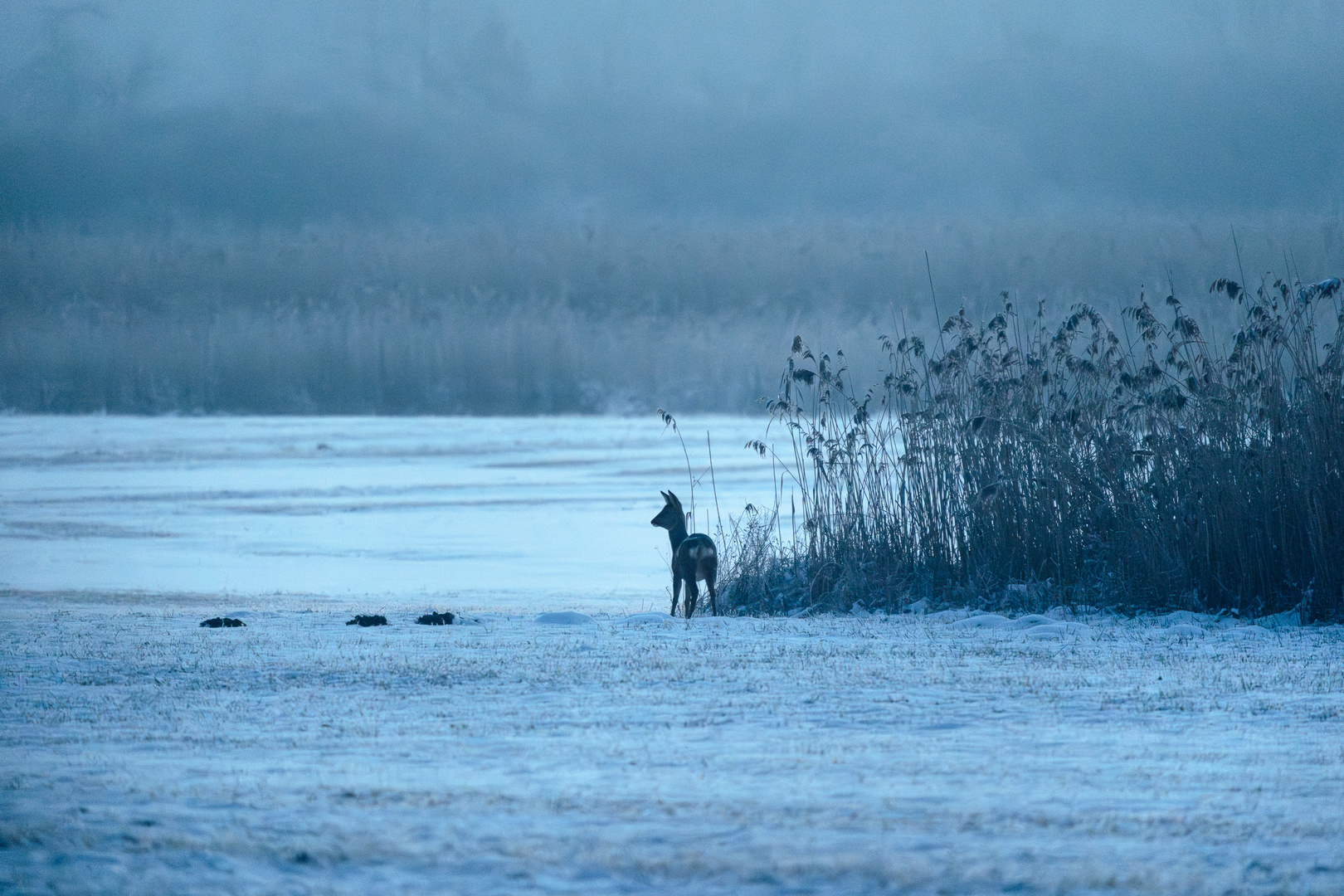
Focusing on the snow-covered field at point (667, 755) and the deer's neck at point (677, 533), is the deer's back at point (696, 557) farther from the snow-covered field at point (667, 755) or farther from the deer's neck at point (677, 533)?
the snow-covered field at point (667, 755)

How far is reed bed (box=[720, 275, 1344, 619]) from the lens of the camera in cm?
1020

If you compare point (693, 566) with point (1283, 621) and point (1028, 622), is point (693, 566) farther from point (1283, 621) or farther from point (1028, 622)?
point (1283, 621)

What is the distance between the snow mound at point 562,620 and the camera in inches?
388

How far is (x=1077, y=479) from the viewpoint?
36.4ft

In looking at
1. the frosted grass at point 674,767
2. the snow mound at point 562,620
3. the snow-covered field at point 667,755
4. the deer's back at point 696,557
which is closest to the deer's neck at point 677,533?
the deer's back at point 696,557

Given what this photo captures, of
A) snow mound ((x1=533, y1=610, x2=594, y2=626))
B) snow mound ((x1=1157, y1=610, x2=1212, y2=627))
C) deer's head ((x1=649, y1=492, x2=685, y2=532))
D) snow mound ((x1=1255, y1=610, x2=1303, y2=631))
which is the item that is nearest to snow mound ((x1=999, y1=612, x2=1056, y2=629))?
snow mound ((x1=1157, y1=610, x2=1212, y2=627))

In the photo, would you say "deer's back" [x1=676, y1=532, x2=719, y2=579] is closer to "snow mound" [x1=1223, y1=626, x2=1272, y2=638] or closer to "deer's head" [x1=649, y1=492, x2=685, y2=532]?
"deer's head" [x1=649, y1=492, x2=685, y2=532]

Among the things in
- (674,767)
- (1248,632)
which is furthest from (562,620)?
(674,767)

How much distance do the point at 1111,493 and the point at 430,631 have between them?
546 centimetres

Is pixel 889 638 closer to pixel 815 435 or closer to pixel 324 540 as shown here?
pixel 815 435

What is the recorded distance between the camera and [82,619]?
34.6 ft

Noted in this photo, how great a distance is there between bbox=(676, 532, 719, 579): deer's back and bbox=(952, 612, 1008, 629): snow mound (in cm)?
224

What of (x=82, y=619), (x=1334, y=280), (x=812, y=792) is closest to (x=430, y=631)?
(x=82, y=619)

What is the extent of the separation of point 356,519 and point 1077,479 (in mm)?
17623
